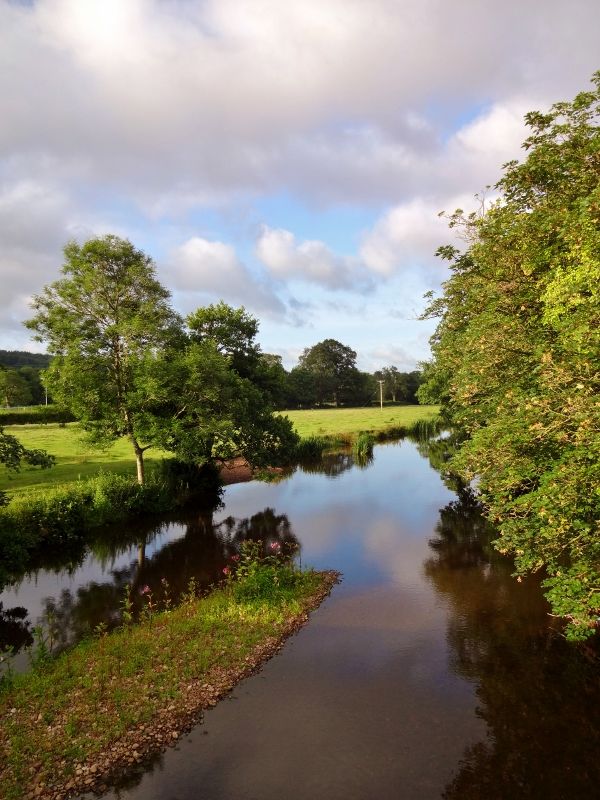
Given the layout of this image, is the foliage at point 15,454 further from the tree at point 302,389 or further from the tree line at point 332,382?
the tree at point 302,389

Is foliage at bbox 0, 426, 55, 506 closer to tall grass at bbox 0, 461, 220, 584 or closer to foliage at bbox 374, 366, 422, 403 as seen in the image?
tall grass at bbox 0, 461, 220, 584

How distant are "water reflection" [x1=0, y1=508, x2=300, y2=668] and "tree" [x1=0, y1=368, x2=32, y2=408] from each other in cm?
9158

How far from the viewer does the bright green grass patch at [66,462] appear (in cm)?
3512

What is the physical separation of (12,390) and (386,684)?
379 ft

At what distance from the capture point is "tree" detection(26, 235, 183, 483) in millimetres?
33469

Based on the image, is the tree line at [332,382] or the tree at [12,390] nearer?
the tree at [12,390]

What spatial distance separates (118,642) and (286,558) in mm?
10649

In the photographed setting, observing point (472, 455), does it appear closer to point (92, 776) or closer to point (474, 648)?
point (474, 648)

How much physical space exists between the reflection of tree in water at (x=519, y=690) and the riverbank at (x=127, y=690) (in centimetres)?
666

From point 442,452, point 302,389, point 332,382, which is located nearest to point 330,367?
point 332,382

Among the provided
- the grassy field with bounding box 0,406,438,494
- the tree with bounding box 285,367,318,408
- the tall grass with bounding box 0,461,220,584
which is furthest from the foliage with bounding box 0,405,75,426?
the tree with bounding box 285,367,318,408

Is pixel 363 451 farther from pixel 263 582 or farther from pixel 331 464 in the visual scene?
pixel 263 582

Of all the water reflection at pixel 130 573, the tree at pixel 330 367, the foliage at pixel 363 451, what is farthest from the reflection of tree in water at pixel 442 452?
the tree at pixel 330 367

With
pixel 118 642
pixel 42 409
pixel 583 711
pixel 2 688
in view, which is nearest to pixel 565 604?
pixel 583 711
